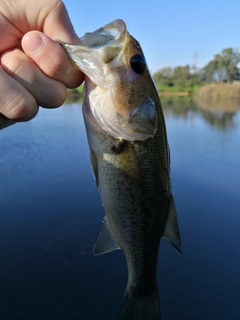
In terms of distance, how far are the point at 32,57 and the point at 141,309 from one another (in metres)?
1.78

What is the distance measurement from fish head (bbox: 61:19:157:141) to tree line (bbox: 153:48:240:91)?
59652mm

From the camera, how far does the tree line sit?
60281 mm

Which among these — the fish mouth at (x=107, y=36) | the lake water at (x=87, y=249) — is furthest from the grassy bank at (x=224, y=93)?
the fish mouth at (x=107, y=36)

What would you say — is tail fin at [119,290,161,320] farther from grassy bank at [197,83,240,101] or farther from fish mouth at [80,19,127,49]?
grassy bank at [197,83,240,101]

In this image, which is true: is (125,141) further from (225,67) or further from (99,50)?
(225,67)

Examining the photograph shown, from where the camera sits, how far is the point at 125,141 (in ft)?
5.24

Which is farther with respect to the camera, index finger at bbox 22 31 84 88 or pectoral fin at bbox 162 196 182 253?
pectoral fin at bbox 162 196 182 253

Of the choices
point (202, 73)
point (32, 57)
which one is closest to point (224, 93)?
point (202, 73)

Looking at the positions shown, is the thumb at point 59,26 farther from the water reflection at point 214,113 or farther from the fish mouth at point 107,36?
the water reflection at point 214,113

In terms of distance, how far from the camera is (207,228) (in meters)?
5.88

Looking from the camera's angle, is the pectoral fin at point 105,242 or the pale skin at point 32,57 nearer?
the pale skin at point 32,57

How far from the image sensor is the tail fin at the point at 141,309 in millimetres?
2055

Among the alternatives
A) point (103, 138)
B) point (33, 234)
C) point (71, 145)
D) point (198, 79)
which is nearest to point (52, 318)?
point (33, 234)

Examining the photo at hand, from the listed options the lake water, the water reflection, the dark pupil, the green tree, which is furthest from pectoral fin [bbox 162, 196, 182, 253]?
the green tree
